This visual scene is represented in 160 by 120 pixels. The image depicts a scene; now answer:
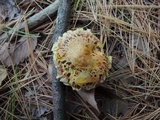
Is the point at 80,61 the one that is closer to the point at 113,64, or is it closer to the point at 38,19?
the point at 113,64

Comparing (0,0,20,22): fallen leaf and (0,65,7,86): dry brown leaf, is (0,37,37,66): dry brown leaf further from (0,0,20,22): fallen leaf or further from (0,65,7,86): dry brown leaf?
(0,0,20,22): fallen leaf

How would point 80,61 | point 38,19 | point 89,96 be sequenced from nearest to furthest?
1. point 80,61
2. point 89,96
3. point 38,19

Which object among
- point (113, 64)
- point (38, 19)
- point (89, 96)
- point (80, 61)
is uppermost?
point (38, 19)

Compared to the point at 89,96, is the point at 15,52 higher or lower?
higher

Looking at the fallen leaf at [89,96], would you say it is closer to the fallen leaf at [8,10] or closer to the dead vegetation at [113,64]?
the dead vegetation at [113,64]

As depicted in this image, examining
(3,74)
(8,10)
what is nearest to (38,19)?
(8,10)

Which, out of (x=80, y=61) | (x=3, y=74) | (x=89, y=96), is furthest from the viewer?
(x=3, y=74)

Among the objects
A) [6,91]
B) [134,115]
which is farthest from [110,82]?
[6,91]

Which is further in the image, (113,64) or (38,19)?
(38,19)
